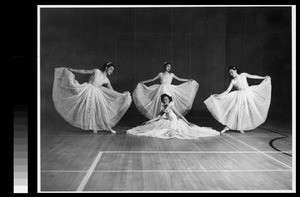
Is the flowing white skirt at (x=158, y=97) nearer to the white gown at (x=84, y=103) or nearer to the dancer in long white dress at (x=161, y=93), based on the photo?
the dancer in long white dress at (x=161, y=93)

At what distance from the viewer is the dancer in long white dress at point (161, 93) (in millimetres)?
9633

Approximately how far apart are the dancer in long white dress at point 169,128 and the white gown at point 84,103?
2.35 ft

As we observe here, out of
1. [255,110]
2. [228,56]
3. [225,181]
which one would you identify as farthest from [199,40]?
[225,181]

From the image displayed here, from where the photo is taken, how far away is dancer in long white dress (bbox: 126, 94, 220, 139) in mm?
8039

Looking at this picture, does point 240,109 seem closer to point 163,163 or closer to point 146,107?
point 146,107

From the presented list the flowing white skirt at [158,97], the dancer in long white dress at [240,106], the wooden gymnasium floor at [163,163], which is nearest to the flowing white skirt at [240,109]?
the dancer in long white dress at [240,106]

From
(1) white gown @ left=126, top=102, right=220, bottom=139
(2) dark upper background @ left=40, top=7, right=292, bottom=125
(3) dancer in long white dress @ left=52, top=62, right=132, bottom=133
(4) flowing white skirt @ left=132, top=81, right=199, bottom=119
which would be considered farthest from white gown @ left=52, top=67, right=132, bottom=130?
(2) dark upper background @ left=40, top=7, right=292, bottom=125

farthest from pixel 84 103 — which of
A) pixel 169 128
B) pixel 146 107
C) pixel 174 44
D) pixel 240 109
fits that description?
pixel 174 44

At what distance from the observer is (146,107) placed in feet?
31.6

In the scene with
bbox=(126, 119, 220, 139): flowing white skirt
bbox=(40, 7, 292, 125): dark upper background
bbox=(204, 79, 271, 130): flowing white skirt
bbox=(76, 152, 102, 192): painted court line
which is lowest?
bbox=(76, 152, 102, 192): painted court line

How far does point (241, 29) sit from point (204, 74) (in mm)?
2029

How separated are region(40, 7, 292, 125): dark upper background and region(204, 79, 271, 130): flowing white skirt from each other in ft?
10.7

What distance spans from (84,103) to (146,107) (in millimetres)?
1918

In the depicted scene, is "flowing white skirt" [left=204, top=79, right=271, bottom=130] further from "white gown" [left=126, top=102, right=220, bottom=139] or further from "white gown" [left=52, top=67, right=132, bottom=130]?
"white gown" [left=52, top=67, right=132, bottom=130]
